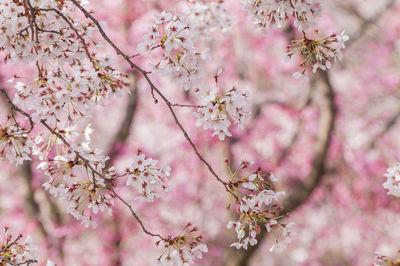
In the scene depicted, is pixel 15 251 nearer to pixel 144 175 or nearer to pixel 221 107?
pixel 144 175

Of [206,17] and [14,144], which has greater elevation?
[206,17]

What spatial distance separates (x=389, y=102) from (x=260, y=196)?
7354mm

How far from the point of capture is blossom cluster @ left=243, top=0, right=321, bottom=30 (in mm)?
2020

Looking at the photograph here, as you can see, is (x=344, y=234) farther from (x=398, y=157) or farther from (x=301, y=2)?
(x=301, y=2)

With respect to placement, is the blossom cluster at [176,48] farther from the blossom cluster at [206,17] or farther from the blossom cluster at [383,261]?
the blossom cluster at [383,261]

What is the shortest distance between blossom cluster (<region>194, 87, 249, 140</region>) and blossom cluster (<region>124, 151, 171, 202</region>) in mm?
304

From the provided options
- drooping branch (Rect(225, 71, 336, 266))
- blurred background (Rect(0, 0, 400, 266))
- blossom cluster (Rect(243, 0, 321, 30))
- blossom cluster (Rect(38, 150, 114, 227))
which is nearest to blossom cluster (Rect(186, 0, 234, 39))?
blossom cluster (Rect(243, 0, 321, 30))

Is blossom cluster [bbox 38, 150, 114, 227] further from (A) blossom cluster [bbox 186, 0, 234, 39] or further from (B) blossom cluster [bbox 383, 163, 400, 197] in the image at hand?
(B) blossom cluster [bbox 383, 163, 400, 197]

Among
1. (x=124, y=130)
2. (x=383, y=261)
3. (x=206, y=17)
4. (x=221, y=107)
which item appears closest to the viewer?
(x=221, y=107)

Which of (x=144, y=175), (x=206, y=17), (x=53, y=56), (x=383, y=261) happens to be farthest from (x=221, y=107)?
(x=206, y=17)

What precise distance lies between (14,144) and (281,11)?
4.75 feet

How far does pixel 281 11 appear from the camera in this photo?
7.27 feet

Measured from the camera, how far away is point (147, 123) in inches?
427

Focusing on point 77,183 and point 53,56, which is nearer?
point 77,183
